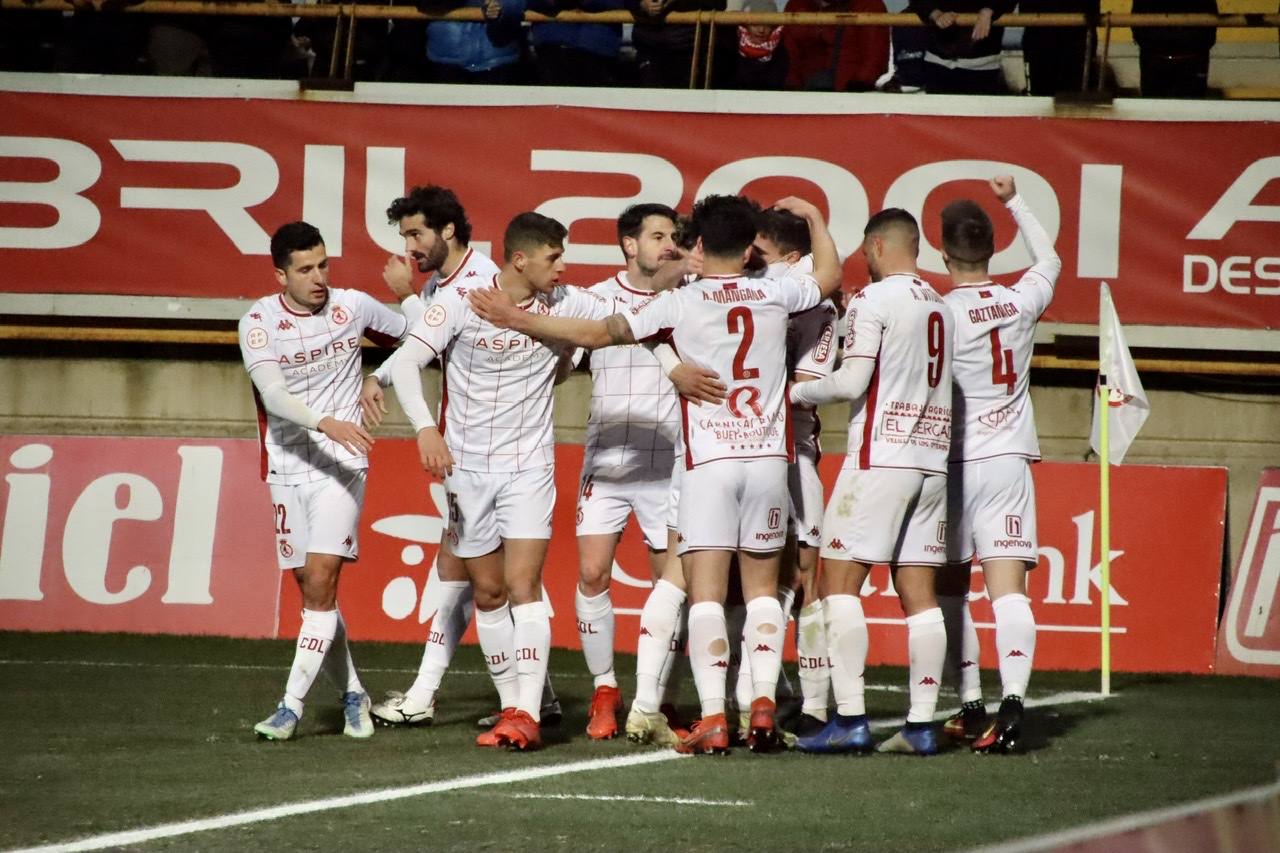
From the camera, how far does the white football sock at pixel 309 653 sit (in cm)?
760

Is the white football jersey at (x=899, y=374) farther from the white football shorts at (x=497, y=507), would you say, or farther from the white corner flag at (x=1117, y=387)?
the white corner flag at (x=1117, y=387)

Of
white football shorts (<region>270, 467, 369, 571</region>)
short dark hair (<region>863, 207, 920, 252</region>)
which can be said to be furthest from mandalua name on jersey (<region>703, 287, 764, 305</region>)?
white football shorts (<region>270, 467, 369, 571</region>)

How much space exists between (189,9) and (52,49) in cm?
149

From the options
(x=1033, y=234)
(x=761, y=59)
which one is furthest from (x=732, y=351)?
(x=761, y=59)

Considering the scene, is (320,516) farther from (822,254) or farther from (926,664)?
(926,664)

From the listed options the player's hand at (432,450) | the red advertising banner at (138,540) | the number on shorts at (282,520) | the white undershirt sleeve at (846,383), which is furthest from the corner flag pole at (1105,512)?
the red advertising banner at (138,540)

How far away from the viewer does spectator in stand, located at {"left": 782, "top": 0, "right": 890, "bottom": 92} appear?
12.6m

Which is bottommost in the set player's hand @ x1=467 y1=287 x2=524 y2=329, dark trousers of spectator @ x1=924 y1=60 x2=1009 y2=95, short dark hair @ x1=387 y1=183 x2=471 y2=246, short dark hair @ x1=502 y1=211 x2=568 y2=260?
player's hand @ x1=467 y1=287 x2=524 y2=329

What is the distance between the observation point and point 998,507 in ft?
24.9

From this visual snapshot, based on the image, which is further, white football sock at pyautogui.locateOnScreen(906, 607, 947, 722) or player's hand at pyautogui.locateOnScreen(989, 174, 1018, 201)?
player's hand at pyautogui.locateOnScreen(989, 174, 1018, 201)

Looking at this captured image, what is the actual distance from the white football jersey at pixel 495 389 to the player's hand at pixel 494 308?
269 millimetres

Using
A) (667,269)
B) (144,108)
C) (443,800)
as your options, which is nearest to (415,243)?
(667,269)

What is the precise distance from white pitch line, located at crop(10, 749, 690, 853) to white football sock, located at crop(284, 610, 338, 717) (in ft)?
4.53

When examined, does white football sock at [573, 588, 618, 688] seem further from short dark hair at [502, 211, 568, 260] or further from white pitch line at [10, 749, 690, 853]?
short dark hair at [502, 211, 568, 260]
